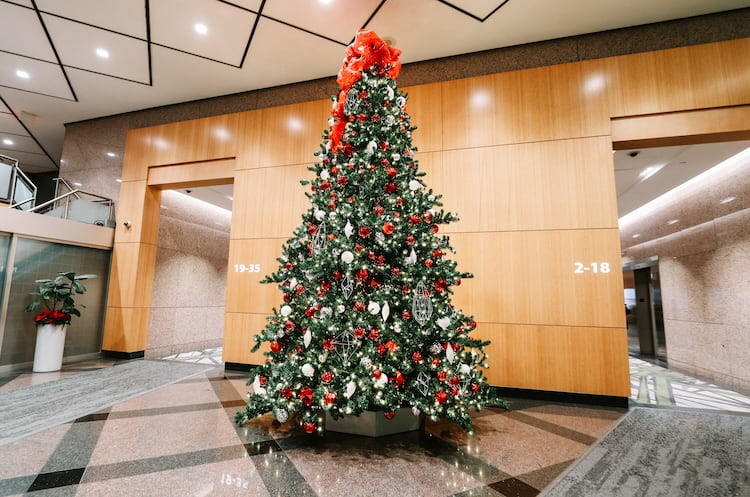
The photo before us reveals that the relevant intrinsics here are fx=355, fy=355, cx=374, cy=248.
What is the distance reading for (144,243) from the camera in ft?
20.2

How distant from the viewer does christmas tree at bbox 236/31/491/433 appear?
2.54 metres

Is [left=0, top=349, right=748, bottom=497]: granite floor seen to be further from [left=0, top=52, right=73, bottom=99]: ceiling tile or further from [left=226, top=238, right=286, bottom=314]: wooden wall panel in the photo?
[left=0, top=52, right=73, bottom=99]: ceiling tile

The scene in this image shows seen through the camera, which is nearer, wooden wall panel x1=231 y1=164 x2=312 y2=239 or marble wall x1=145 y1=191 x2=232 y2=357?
wooden wall panel x1=231 y1=164 x2=312 y2=239

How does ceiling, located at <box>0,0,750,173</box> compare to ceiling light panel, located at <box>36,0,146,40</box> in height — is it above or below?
below

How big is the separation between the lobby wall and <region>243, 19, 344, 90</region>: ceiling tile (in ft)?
1.83

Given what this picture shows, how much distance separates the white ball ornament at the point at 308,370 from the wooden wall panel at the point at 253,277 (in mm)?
2625

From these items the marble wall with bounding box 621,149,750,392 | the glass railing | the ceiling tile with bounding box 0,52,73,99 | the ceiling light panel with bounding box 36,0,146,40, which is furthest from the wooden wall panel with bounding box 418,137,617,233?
the glass railing

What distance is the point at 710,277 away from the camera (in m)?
5.64

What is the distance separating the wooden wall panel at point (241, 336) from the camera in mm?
5016

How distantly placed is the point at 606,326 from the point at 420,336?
2457 mm

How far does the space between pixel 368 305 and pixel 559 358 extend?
2582 mm

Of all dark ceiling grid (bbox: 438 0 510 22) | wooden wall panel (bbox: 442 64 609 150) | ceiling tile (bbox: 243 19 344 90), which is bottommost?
wooden wall panel (bbox: 442 64 609 150)

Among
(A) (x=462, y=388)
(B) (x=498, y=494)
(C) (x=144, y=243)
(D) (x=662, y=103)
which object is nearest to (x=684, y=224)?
(D) (x=662, y=103)

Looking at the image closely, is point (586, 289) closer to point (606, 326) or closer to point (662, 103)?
point (606, 326)
